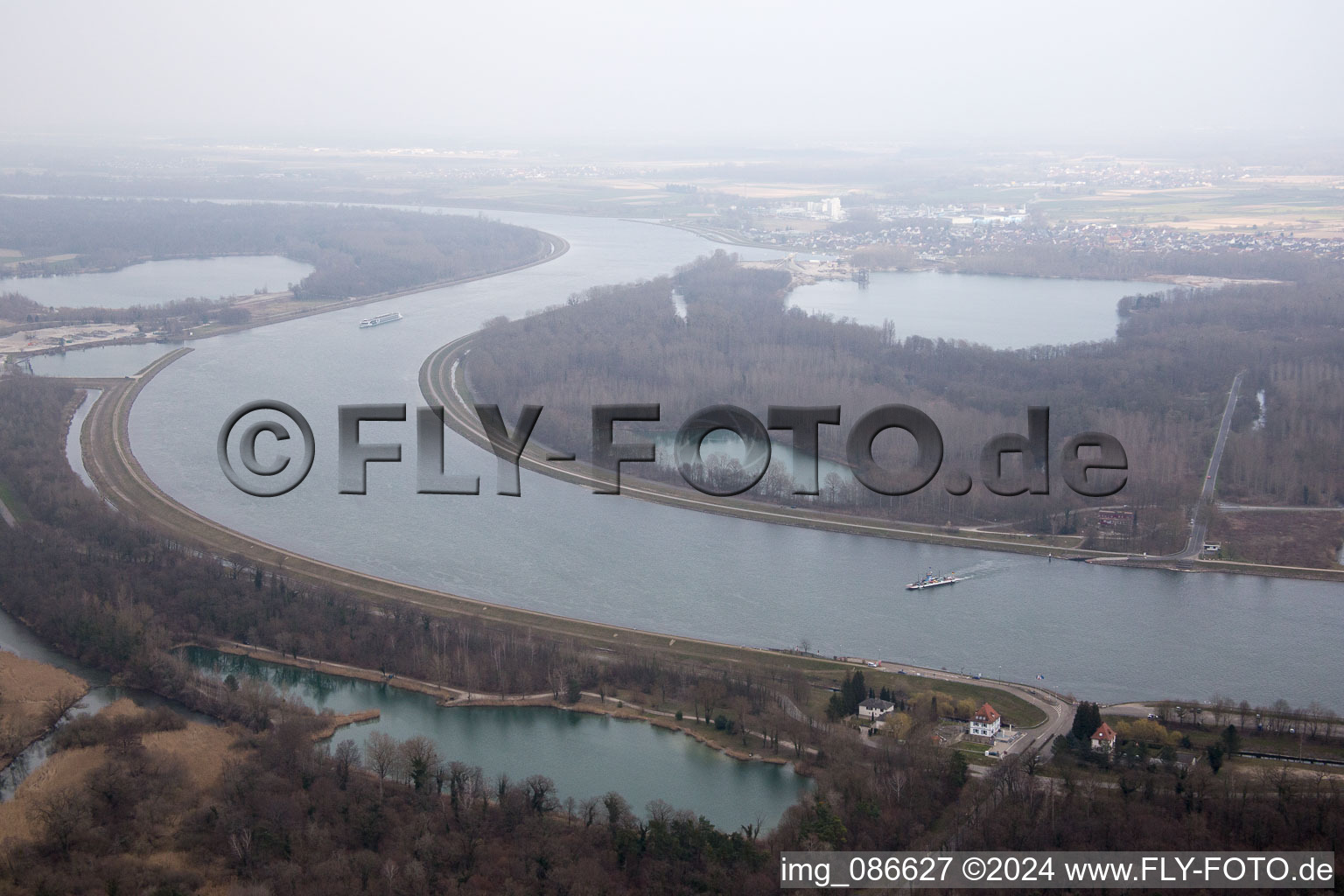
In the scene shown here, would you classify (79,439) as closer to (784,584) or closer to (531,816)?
(784,584)

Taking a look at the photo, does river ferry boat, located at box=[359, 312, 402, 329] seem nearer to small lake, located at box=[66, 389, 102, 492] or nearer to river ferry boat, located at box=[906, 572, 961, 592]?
small lake, located at box=[66, 389, 102, 492]

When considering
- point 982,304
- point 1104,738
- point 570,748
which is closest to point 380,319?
point 982,304

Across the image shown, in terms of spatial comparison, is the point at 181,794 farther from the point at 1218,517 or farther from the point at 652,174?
the point at 652,174

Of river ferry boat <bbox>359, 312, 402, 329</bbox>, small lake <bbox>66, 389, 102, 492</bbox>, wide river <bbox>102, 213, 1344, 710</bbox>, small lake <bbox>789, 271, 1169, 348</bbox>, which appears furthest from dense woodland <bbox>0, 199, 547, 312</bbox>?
wide river <bbox>102, 213, 1344, 710</bbox>

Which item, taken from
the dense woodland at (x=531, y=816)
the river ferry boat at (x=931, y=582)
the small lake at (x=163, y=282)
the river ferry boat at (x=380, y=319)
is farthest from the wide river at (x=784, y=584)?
the small lake at (x=163, y=282)

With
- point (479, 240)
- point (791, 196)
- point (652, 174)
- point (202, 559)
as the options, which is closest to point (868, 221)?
point (791, 196)
